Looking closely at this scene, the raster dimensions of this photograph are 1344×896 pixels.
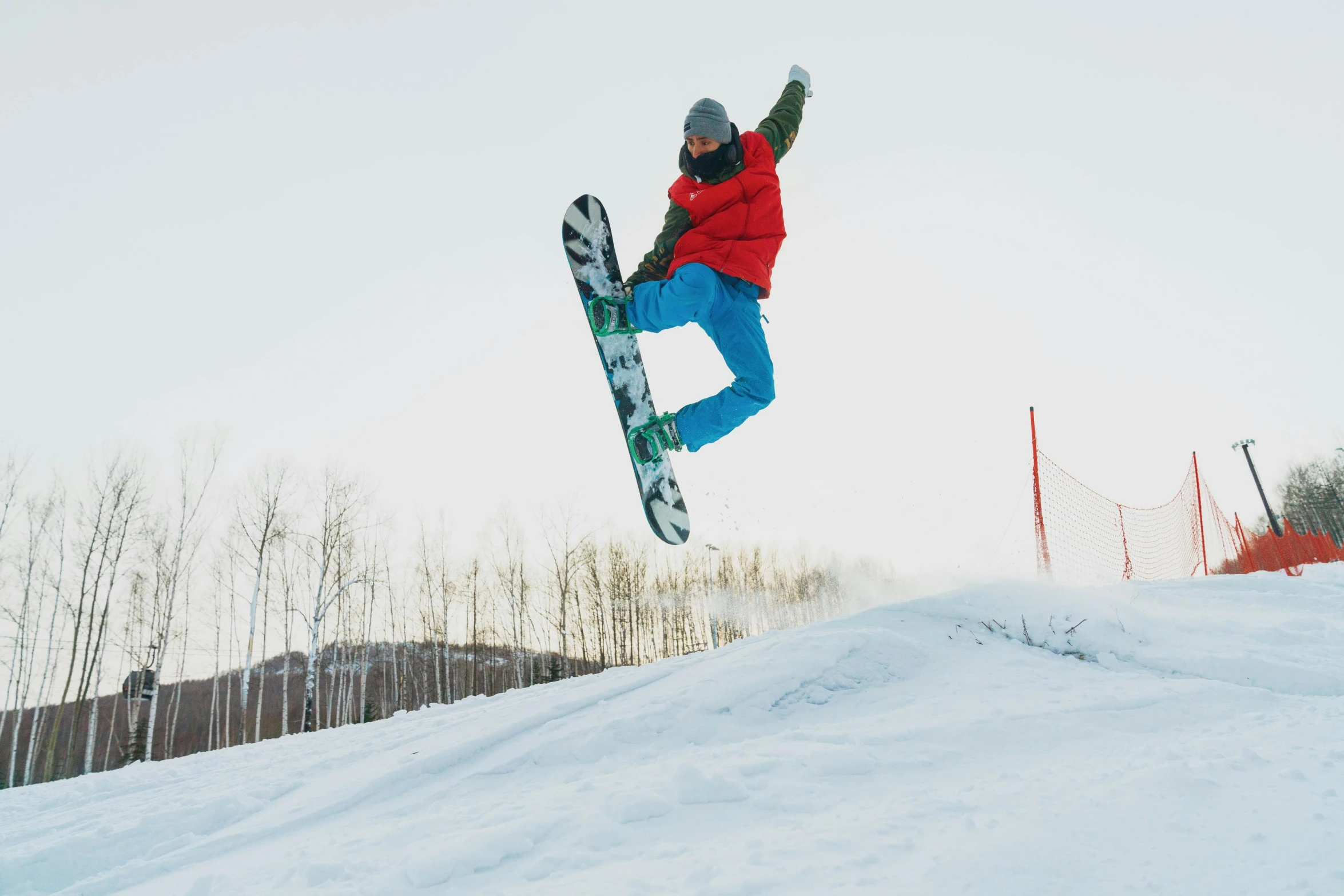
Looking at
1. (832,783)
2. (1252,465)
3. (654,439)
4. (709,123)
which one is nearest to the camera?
(832,783)

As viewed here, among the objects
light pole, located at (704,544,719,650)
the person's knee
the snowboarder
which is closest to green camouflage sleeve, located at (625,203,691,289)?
the snowboarder

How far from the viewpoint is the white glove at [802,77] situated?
4613 millimetres

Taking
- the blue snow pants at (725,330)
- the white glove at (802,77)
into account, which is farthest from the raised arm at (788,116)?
the blue snow pants at (725,330)

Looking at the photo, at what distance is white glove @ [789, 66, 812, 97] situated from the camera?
→ 461 cm

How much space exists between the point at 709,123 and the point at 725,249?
2.44 ft

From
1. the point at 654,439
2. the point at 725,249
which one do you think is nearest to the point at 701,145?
the point at 725,249

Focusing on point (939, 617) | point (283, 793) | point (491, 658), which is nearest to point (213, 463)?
point (491, 658)

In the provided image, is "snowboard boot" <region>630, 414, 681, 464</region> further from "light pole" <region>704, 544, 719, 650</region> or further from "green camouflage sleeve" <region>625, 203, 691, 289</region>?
"light pole" <region>704, 544, 719, 650</region>

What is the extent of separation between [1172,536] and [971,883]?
1327 centimetres

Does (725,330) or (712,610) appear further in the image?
(712,610)

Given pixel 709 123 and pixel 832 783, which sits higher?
pixel 709 123

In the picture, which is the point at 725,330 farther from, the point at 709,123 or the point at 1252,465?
the point at 1252,465

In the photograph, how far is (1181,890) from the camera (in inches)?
53.4

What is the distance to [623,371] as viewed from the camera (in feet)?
16.4
